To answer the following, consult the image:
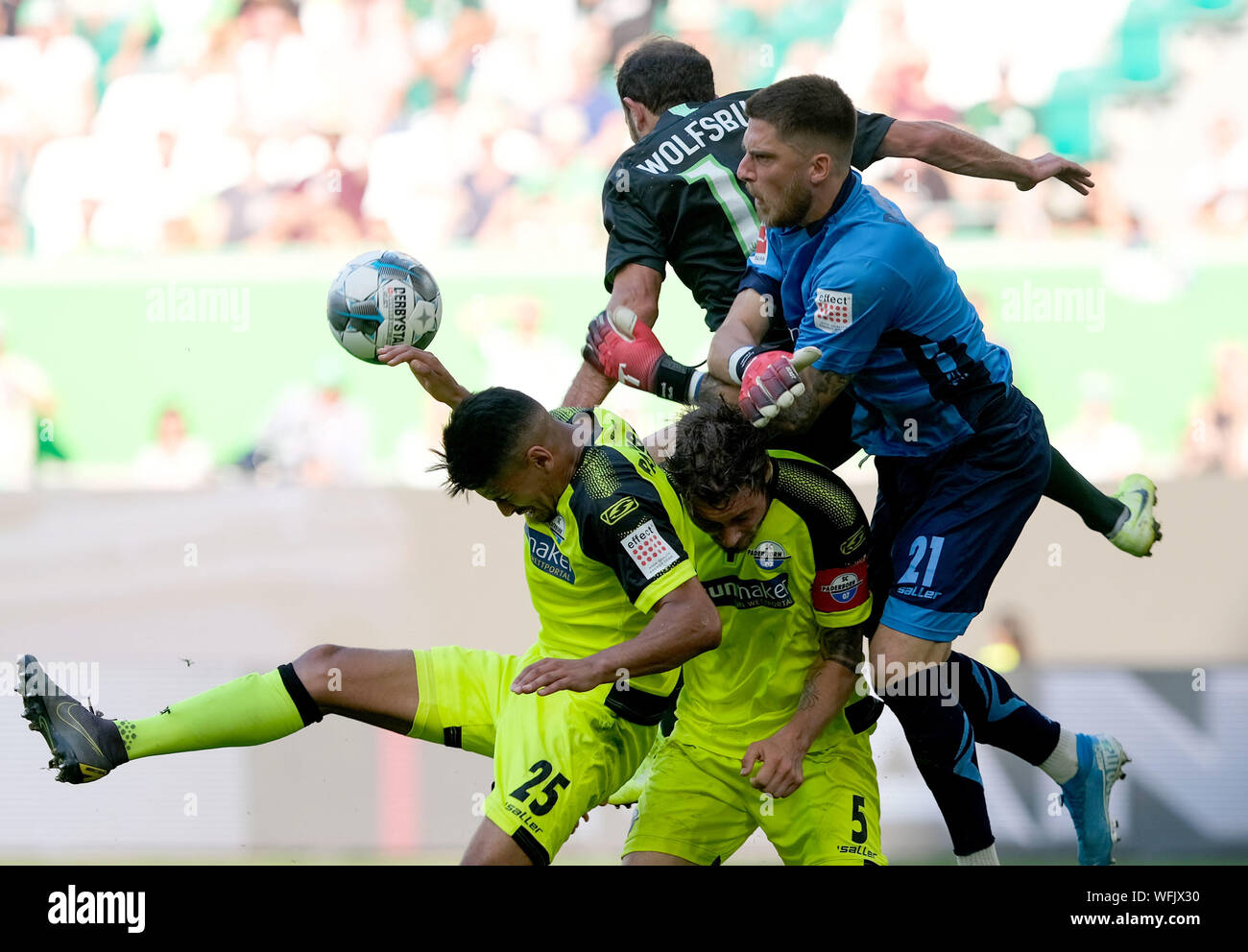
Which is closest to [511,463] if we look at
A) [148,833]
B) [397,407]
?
[148,833]

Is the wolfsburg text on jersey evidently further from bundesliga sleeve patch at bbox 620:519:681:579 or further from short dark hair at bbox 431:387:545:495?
bundesliga sleeve patch at bbox 620:519:681:579

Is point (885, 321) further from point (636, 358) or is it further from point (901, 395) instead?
point (636, 358)

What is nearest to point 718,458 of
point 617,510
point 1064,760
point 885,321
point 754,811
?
point 617,510

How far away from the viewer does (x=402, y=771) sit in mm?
6711

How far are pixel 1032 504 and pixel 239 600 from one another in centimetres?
426

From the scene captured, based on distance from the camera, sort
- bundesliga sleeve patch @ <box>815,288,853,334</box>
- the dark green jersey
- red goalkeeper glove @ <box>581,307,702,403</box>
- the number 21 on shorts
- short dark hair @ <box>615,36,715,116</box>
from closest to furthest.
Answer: bundesliga sleeve patch @ <box>815,288,853,334</box>, the number 21 on shorts, red goalkeeper glove @ <box>581,307,702,403</box>, the dark green jersey, short dark hair @ <box>615,36,715,116</box>

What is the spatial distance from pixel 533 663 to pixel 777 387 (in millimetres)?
1023

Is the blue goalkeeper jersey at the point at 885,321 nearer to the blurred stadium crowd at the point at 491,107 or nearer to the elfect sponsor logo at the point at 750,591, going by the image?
the elfect sponsor logo at the point at 750,591

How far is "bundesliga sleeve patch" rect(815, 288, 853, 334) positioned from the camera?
13.3ft

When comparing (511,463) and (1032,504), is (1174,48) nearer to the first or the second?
(1032,504)

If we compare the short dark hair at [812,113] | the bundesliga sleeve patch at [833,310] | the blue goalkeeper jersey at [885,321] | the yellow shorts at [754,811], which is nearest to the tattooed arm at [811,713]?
the yellow shorts at [754,811]

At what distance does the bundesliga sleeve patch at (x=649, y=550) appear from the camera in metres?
3.91

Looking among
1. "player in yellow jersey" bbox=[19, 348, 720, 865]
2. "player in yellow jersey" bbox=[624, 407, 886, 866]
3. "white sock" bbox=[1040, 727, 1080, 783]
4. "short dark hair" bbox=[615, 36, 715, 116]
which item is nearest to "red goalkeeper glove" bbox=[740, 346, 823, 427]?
"player in yellow jersey" bbox=[624, 407, 886, 866]

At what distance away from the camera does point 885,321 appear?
4.14m
